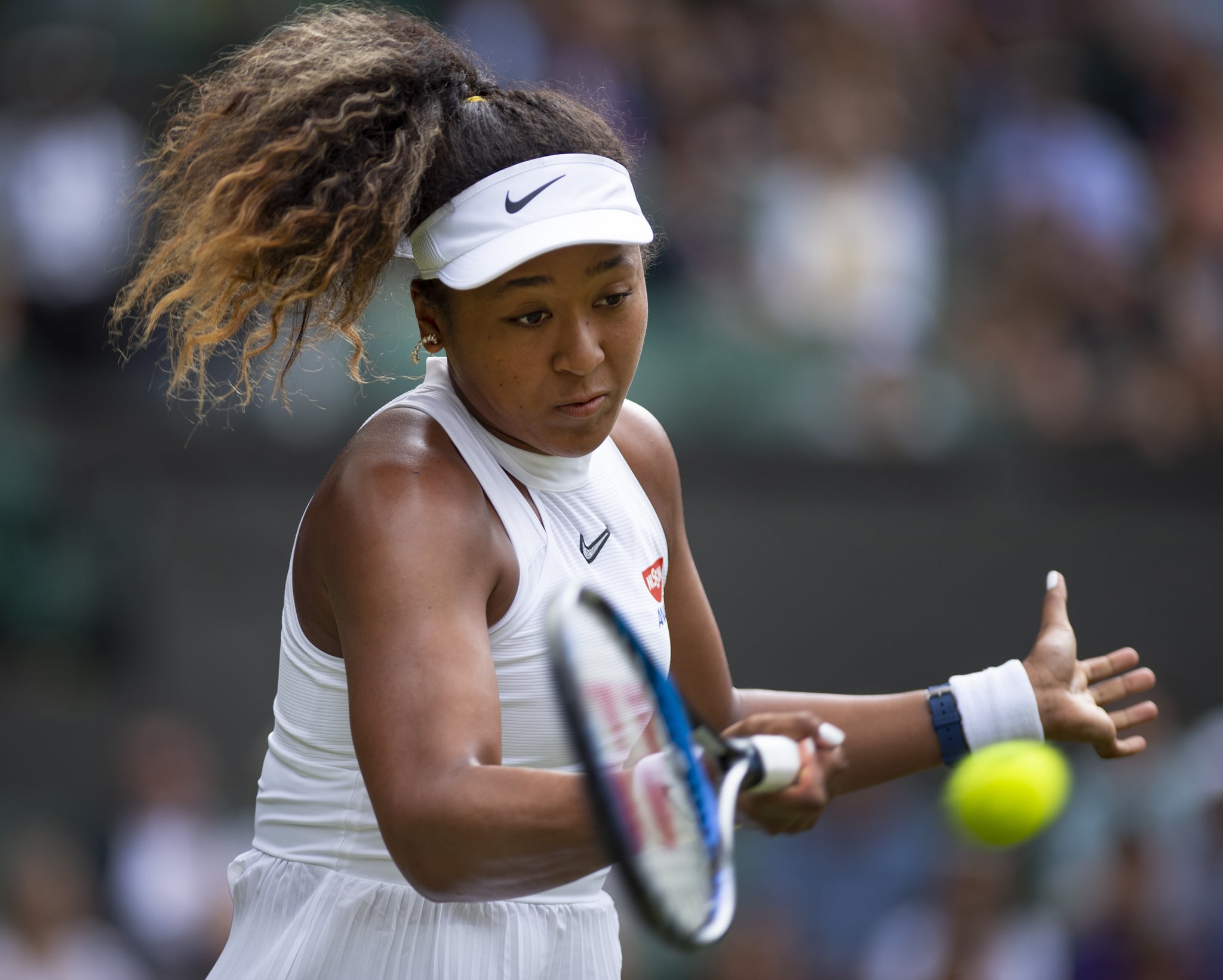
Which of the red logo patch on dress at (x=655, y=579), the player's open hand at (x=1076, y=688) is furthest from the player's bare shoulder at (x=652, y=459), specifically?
the player's open hand at (x=1076, y=688)

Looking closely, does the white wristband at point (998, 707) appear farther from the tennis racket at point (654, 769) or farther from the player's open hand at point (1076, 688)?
the tennis racket at point (654, 769)

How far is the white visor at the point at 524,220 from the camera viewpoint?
199cm

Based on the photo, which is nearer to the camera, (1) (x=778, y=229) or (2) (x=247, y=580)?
(2) (x=247, y=580)

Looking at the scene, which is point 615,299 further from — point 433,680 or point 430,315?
point 433,680

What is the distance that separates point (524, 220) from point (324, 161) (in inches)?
11.1

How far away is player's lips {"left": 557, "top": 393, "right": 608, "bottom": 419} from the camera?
2098 millimetres

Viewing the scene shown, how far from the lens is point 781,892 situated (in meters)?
5.12

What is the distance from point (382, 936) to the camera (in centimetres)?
207

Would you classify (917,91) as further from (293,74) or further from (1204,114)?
(293,74)

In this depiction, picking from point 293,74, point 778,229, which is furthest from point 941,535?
point 293,74

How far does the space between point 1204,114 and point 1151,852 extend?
3.33 meters

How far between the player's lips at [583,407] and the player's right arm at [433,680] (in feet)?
0.52

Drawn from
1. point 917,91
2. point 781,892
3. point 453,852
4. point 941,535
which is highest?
point 917,91

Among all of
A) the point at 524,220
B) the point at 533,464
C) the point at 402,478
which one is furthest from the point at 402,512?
the point at 524,220
